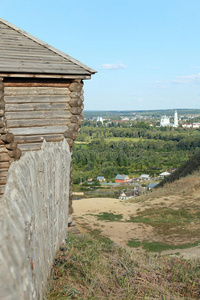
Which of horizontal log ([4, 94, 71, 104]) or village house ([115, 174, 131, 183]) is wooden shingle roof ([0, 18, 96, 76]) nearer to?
horizontal log ([4, 94, 71, 104])

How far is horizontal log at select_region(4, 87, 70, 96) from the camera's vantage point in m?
8.16

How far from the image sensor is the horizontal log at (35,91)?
8.16 metres

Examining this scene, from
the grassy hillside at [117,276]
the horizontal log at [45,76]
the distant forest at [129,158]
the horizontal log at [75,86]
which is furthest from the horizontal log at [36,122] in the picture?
the distant forest at [129,158]

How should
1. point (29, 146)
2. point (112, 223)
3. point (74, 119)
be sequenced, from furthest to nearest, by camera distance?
1. point (112, 223)
2. point (74, 119)
3. point (29, 146)

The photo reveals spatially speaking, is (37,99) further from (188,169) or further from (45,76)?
(188,169)

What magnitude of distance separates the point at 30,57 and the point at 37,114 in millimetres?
1441

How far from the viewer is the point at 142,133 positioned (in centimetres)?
17312

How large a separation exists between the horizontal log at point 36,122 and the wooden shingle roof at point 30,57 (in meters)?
1.18

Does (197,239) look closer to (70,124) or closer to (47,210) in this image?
(70,124)

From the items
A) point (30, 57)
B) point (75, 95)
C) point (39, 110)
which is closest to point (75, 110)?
point (75, 95)

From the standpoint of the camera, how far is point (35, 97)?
27.6 feet

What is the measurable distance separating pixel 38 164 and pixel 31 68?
15.3 feet

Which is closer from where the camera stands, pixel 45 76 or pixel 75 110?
pixel 45 76

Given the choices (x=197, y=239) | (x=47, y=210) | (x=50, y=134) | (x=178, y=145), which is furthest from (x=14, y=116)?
(x=178, y=145)
